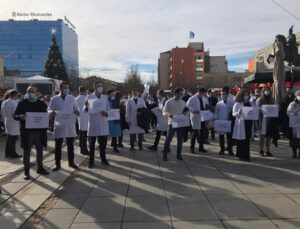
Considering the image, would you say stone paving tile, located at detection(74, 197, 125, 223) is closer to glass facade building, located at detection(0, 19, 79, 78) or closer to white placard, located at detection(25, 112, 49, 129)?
white placard, located at detection(25, 112, 49, 129)

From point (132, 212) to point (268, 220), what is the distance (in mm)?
2032

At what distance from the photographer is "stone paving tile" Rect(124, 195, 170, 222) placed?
5777mm

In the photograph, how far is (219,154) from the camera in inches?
448

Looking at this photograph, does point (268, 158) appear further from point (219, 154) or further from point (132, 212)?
point (132, 212)

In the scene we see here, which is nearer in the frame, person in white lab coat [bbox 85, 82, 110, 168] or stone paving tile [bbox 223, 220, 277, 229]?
stone paving tile [bbox 223, 220, 277, 229]

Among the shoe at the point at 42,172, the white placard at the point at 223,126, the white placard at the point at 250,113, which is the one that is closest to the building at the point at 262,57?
the white placard at the point at 223,126

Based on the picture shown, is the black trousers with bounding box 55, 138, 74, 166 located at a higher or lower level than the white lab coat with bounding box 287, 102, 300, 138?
lower

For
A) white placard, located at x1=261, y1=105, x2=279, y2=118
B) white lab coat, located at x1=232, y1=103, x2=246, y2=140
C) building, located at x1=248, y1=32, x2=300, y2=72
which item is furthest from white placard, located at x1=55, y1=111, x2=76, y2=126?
building, located at x1=248, y1=32, x2=300, y2=72

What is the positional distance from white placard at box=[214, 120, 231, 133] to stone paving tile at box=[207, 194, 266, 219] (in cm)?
444

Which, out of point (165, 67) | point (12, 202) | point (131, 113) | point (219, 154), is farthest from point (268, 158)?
point (165, 67)

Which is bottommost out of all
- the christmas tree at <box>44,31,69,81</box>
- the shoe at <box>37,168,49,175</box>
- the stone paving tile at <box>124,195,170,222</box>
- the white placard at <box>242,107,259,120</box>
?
the stone paving tile at <box>124,195,170,222</box>

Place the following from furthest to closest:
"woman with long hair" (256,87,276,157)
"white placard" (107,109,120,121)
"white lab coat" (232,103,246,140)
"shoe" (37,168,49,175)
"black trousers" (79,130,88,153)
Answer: "white placard" (107,109,120,121) < "black trousers" (79,130,88,153) < "woman with long hair" (256,87,276,157) < "white lab coat" (232,103,246,140) < "shoe" (37,168,49,175)

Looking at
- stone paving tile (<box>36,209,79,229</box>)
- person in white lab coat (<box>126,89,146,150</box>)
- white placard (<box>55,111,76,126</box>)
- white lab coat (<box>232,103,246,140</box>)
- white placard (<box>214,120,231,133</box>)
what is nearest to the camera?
stone paving tile (<box>36,209,79,229</box>)

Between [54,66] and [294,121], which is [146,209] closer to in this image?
[294,121]
